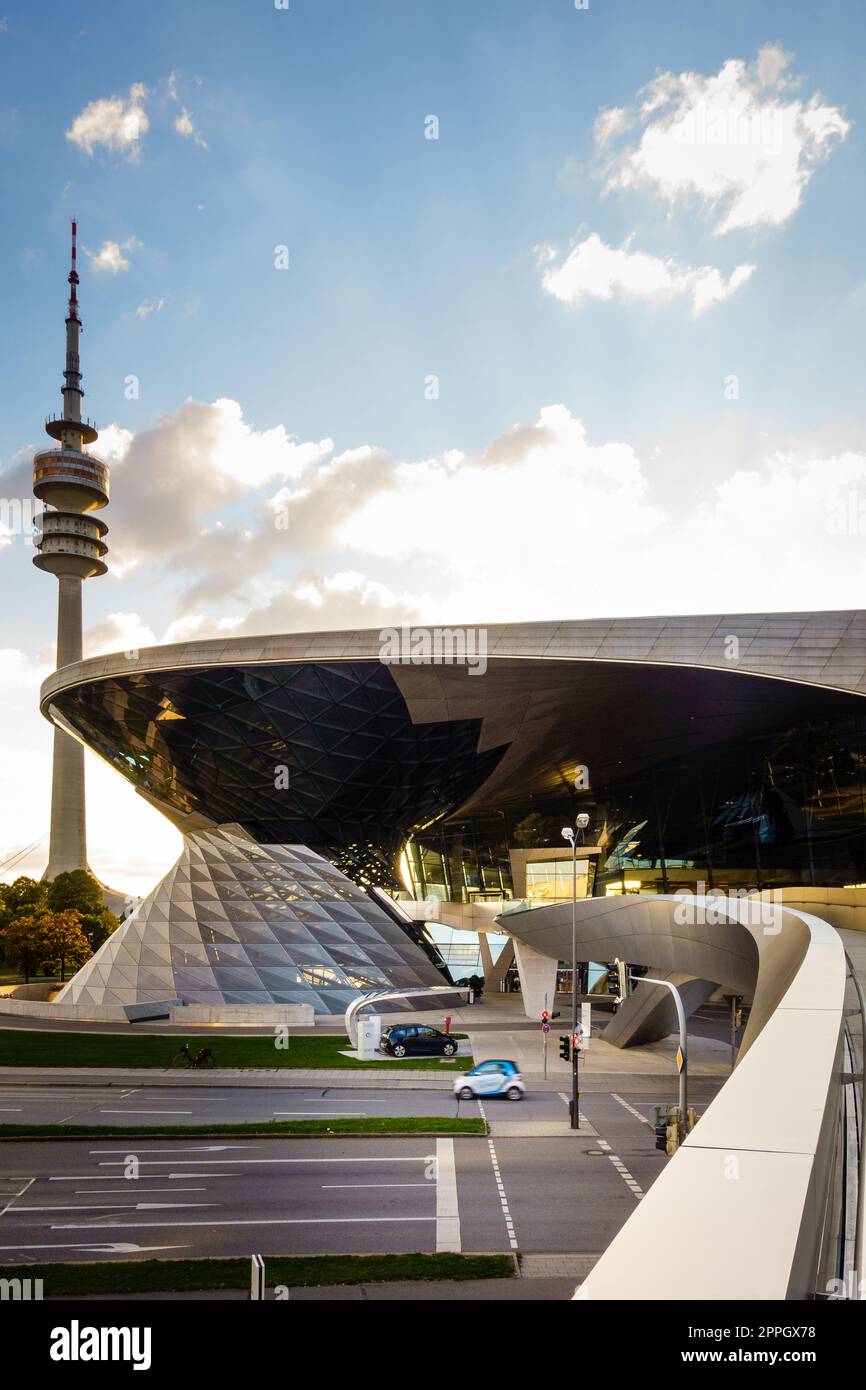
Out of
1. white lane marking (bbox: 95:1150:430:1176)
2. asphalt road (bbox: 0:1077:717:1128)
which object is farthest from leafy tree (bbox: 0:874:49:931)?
white lane marking (bbox: 95:1150:430:1176)

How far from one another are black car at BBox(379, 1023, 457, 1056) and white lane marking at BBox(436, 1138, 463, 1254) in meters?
13.6

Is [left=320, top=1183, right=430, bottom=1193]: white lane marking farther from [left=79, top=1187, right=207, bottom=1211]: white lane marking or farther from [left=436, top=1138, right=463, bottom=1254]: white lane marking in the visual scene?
[left=79, top=1187, right=207, bottom=1211]: white lane marking

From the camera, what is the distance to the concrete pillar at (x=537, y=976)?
139 feet

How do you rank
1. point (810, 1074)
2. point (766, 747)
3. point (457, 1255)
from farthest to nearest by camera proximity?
point (766, 747)
point (457, 1255)
point (810, 1074)

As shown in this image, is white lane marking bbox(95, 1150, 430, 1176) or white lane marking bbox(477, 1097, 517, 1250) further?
white lane marking bbox(95, 1150, 430, 1176)

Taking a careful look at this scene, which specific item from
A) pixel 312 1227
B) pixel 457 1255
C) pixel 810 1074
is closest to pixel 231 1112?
pixel 312 1227

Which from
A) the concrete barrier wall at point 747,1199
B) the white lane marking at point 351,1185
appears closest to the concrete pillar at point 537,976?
the white lane marking at point 351,1185

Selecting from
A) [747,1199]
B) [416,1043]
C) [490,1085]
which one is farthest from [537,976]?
[747,1199]

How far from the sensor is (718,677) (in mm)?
33125

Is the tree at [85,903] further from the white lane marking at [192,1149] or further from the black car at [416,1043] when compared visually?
the white lane marking at [192,1149]

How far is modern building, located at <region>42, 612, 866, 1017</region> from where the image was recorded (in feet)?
109
